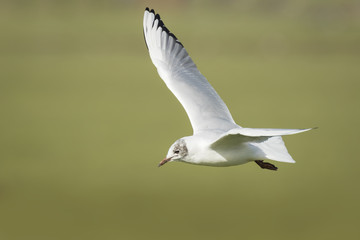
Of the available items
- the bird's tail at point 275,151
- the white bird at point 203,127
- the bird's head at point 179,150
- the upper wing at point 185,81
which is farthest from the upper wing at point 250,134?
the upper wing at point 185,81

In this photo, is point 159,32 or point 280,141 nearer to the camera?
point 280,141

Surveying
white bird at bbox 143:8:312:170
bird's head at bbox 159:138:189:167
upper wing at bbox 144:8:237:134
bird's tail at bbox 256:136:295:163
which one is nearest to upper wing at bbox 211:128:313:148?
white bird at bbox 143:8:312:170

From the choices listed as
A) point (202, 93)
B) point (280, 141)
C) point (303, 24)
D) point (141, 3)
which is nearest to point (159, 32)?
point (202, 93)

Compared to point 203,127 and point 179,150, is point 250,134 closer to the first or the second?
point 179,150

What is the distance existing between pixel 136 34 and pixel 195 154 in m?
28.8

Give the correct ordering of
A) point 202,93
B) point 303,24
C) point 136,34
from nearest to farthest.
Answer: point 202,93 < point 136,34 < point 303,24

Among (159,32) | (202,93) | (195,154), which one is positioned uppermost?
→ (159,32)

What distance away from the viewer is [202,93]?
5.37 meters

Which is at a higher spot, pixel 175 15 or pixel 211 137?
pixel 175 15

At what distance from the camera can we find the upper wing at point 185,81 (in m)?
5.06

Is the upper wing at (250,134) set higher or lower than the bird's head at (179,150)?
higher

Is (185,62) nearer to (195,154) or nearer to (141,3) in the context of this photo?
(195,154)

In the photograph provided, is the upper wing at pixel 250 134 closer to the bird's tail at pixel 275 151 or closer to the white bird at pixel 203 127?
the white bird at pixel 203 127

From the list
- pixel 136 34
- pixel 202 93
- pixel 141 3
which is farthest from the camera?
pixel 141 3
